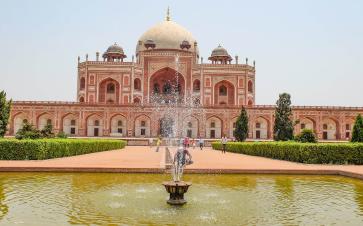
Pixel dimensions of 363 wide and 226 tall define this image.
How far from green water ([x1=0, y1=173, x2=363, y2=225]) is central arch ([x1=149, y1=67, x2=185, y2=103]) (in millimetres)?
34674

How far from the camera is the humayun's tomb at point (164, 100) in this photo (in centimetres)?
3881

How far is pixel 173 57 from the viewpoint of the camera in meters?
44.3

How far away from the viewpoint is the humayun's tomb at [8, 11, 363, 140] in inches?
1528

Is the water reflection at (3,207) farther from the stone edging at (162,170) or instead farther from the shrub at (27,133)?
the shrub at (27,133)

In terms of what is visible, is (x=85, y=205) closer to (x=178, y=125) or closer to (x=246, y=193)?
(x=246, y=193)

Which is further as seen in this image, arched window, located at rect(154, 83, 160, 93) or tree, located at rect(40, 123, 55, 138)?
arched window, located at rect(154, 83, 160, 93)

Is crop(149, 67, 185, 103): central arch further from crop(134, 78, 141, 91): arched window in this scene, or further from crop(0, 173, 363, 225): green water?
crop(0, 173, 363, 225): green water

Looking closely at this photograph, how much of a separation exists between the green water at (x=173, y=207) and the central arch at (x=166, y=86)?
114ft

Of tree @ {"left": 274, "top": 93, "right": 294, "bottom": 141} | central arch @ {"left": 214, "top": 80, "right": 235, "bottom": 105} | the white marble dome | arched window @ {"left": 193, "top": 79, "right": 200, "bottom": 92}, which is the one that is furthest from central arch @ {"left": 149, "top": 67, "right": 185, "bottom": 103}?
tree @ {"left": 274, "top": 93, "right": 294, "bottom": 141}

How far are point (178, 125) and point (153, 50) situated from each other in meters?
→ 8.37

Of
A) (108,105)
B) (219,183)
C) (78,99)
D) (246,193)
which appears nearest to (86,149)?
(219,183)

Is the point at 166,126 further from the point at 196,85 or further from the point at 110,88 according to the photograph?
the point at 110,88

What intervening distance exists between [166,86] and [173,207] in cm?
3931

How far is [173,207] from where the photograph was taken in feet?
22.0
